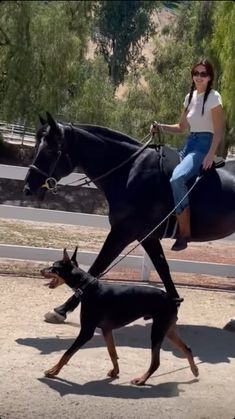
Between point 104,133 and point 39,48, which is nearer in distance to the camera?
point 39,48

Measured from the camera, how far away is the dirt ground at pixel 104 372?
462 cm

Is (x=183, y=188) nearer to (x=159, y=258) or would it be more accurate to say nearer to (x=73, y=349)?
(x=159, y=258)

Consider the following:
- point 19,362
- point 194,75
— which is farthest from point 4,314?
point 194,75

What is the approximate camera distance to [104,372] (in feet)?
17.6

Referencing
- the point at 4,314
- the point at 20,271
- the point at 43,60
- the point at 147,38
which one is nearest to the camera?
the point at 147,38

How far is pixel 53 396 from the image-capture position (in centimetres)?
473

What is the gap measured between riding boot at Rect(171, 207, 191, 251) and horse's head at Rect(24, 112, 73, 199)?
1066 millimetres

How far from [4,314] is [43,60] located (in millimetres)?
2919

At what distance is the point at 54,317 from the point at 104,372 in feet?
4.54

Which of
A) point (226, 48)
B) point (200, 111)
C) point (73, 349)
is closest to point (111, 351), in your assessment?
point (73, 349)

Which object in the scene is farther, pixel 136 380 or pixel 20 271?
pixel 20 271

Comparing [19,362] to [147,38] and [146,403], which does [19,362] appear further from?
[147,38]

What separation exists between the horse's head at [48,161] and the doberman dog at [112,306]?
4.30 feet

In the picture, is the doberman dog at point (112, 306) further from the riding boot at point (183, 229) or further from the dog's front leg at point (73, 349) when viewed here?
the riding boot at point (183, 229)
